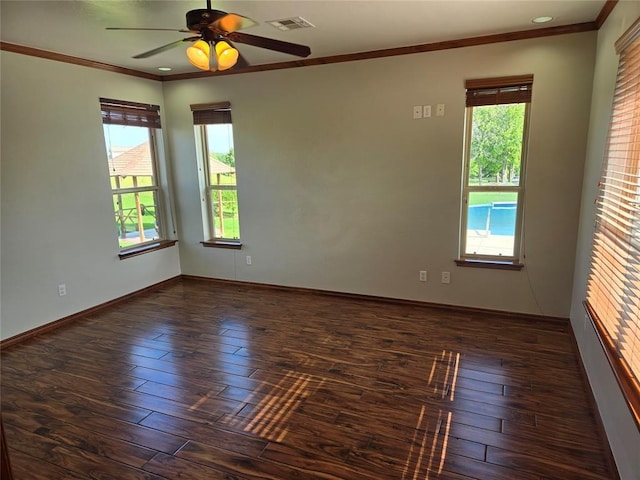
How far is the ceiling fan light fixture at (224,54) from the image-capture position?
7.38 ft

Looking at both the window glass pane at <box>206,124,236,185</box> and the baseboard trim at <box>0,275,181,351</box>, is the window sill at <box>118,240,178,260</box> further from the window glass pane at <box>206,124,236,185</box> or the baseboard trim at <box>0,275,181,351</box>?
the window glass pane at <box>206,124,236,185</box>

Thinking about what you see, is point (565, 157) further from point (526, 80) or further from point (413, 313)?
point (413, 313)

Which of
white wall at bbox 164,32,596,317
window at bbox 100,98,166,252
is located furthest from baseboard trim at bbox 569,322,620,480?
window at bbox 100,98,166,252

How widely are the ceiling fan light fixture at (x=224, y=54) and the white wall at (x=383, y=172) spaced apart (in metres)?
1.92

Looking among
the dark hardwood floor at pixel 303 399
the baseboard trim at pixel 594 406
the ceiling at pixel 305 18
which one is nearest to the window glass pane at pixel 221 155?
the ceiling at pixel 305 18

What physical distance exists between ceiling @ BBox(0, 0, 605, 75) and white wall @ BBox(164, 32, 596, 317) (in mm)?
339

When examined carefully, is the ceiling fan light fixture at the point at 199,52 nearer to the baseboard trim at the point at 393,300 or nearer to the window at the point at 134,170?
the window at the point at 134,170

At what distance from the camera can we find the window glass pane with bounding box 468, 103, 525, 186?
139 inches

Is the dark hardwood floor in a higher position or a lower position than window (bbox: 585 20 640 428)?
lower

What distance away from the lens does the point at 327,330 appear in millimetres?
3635

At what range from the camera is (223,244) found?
501 centimetres

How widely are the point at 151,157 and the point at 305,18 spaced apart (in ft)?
9.48

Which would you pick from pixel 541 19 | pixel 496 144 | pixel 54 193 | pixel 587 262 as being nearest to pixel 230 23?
pixel 541 19

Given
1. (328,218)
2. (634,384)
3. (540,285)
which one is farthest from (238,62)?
(540,285)
